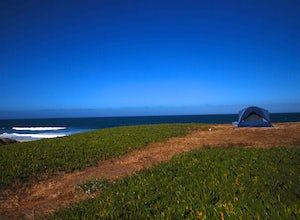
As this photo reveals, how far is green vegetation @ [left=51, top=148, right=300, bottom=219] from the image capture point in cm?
446

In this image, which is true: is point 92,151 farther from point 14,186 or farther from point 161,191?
point 161,191

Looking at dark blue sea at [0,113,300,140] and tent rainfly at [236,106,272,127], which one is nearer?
tent rainfly at [236,106,272,127]

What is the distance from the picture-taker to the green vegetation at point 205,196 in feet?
14.6

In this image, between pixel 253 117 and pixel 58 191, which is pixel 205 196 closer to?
pixel 58 191

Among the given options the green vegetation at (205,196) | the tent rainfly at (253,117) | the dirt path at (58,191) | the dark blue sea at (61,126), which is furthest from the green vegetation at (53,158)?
the dark blue sea at (61,126)

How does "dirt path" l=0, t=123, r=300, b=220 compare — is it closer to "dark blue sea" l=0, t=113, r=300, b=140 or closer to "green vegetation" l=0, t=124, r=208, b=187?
"green vegetation" l=0, t=124, r=208, b=187

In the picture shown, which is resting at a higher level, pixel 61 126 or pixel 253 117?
pixel 253 117

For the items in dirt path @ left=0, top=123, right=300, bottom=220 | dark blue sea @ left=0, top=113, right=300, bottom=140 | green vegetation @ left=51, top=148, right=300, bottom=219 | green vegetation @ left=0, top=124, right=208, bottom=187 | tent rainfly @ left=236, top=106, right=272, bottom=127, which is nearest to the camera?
green vegetation @ left=51, top=148, right=300, bottom=219

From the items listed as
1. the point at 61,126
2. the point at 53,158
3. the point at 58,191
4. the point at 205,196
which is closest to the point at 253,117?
the point at 53,158


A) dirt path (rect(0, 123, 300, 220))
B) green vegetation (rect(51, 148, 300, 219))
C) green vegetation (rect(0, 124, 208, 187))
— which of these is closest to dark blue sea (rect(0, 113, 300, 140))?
green vegetation (rect(0, 124, 208, 187))

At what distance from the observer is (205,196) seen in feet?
17.5

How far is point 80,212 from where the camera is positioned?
5375mm

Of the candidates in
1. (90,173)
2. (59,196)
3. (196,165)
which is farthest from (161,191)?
(90,173)

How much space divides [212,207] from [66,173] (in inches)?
349
